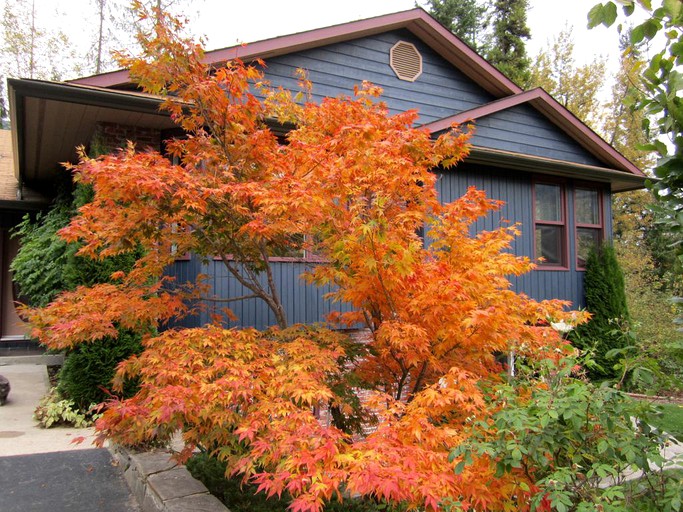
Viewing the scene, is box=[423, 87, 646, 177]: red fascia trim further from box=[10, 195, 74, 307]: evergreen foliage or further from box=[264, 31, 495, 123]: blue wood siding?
box=[10, 195, 74, 307]: evergreen foliage

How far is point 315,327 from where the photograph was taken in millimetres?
4684

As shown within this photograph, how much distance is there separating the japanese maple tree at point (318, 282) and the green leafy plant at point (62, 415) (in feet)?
9.35

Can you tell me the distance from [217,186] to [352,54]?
22.4 feet

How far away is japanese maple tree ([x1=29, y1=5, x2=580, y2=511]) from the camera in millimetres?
3068

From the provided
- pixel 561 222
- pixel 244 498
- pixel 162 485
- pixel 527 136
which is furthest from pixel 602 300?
pixel 162 485

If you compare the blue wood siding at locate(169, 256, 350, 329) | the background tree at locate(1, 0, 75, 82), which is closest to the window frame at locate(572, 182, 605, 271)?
the blue wood siding at locate(169, 256, 350, 329)

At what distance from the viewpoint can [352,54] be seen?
1007 centimetres

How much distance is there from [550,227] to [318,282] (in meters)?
7.79

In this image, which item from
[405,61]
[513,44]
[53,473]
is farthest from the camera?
[513,44]

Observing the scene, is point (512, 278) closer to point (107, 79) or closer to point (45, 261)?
point (107, 79)

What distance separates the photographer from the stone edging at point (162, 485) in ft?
13.0

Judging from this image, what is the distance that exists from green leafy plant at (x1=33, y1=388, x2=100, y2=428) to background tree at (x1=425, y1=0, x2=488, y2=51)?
24889mm

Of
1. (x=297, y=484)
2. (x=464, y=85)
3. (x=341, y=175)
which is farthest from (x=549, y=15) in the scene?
(x=297, y=484)

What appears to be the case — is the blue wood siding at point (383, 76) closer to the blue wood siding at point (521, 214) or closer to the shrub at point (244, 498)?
the blue wood siding at point (521, 214)
